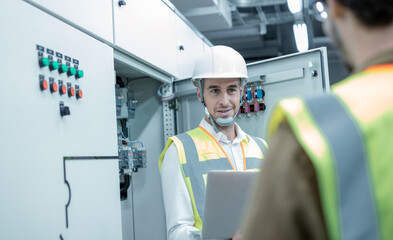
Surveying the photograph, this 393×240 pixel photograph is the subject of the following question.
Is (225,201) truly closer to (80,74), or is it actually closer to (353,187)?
(80,74)

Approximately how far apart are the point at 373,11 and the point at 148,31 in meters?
2.12

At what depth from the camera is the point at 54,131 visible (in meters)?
1.65

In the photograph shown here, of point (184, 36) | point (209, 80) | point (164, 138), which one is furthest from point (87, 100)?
point (184, 36)

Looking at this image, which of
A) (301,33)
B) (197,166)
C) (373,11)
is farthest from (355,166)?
(301,33)

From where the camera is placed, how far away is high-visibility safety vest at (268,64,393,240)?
1.57ft

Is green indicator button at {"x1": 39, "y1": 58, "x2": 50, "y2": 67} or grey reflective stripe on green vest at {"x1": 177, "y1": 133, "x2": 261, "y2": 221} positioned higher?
green indicator button at {"x1": 39, "y1": 58, "x2": 50, "y2": 67}

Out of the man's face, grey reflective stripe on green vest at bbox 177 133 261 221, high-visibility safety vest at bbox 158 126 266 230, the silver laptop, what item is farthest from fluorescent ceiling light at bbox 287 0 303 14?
the silver laptop

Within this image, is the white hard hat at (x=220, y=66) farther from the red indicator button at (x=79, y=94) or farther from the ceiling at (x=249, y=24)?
the ceiling at (x=249, y=24)

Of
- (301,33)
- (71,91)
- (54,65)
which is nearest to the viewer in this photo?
(54,65)

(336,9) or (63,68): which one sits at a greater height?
(63,68)

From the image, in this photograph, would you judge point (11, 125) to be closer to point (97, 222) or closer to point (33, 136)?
point (33, 136)

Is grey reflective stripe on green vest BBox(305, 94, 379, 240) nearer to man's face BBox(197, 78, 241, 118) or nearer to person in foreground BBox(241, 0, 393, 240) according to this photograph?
person in foreground BBox(241, 0, 393, 240)

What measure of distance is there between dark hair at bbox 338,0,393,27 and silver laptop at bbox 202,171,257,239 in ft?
3.27

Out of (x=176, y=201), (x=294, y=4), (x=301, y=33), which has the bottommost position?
(x=176, y=201)
